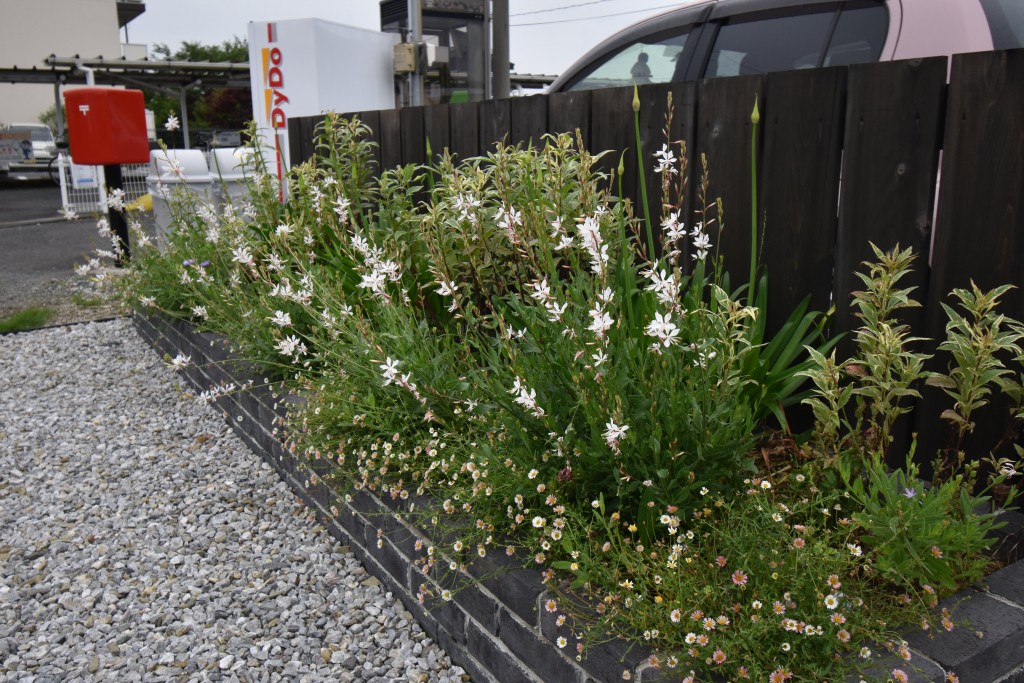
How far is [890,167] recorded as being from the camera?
8.25 feet

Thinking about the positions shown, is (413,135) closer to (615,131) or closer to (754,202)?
(615,131)

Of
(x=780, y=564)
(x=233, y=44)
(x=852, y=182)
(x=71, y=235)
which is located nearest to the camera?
(x=780, y=564)

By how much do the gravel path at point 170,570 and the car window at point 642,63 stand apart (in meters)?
2.92

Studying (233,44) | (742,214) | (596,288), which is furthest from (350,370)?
(233,44)

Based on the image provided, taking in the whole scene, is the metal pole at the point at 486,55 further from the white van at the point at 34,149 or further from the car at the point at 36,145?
the car at the point at 36,145

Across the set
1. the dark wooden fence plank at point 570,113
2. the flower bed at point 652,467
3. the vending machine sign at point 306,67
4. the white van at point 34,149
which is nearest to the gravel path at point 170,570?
the flower bed at point 652,467

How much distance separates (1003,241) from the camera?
2.27 meters

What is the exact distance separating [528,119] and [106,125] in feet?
16.1

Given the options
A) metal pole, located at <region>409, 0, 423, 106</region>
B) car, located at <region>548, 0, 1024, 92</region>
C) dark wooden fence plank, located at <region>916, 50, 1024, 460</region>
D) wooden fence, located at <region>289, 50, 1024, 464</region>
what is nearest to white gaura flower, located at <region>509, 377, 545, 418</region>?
Result: wooden fence, located at <region>289, 50, 1024, 464</region>

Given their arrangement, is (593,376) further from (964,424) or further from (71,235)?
(71,235)

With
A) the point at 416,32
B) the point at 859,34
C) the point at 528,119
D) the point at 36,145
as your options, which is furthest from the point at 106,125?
the point at 36,145

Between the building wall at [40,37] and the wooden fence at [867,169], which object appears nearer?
the wooden fence at [867,169]

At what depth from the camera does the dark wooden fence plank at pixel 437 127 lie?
4793mm

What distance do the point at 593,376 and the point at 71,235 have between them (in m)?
13.4
